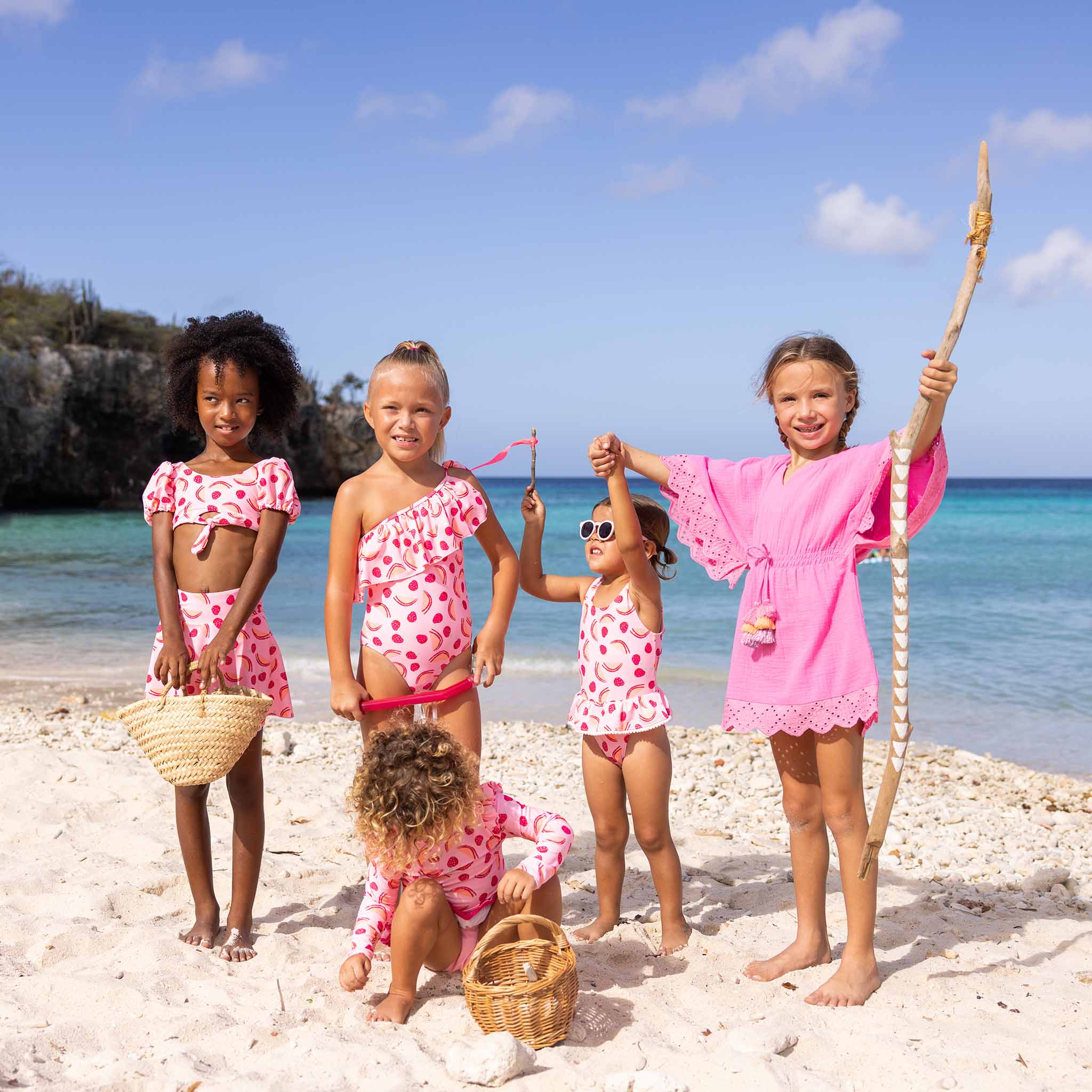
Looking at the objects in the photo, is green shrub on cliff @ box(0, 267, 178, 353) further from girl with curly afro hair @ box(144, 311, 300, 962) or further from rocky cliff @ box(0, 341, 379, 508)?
girl with curly afro hair @ box(144, 311, 300, 962)

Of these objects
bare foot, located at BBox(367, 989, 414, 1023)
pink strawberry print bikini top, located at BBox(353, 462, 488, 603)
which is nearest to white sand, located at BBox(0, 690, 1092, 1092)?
bare foot, located at BBox(367, 989, 414, 1023)

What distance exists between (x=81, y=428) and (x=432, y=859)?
40248mm

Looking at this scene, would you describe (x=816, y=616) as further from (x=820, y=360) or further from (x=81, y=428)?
(x=81, y=428)

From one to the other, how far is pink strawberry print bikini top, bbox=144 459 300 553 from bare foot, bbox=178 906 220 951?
4.43 ft

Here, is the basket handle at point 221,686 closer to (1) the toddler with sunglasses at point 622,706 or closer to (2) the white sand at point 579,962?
(2) the white sand at point 579,962

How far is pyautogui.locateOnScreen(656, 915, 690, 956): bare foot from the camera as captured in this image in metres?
3.64

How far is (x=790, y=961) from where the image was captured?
343 cm

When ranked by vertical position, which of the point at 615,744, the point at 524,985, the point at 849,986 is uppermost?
the point at 615,744

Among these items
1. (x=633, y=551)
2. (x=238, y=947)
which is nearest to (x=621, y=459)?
(x=633, y=551)

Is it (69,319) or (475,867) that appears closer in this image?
(475,867)

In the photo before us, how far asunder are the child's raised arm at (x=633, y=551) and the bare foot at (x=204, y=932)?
1928 millimetres

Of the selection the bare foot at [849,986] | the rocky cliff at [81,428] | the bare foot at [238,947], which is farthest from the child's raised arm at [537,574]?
the rocky cliff at [81,428]

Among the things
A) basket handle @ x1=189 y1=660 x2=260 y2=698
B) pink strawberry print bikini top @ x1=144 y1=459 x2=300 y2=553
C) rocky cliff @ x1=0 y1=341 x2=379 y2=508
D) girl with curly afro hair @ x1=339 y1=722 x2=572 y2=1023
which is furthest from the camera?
rocky cliff @ x1=0 y1=341 x2=379 y2=508

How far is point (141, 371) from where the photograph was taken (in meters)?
39.1
